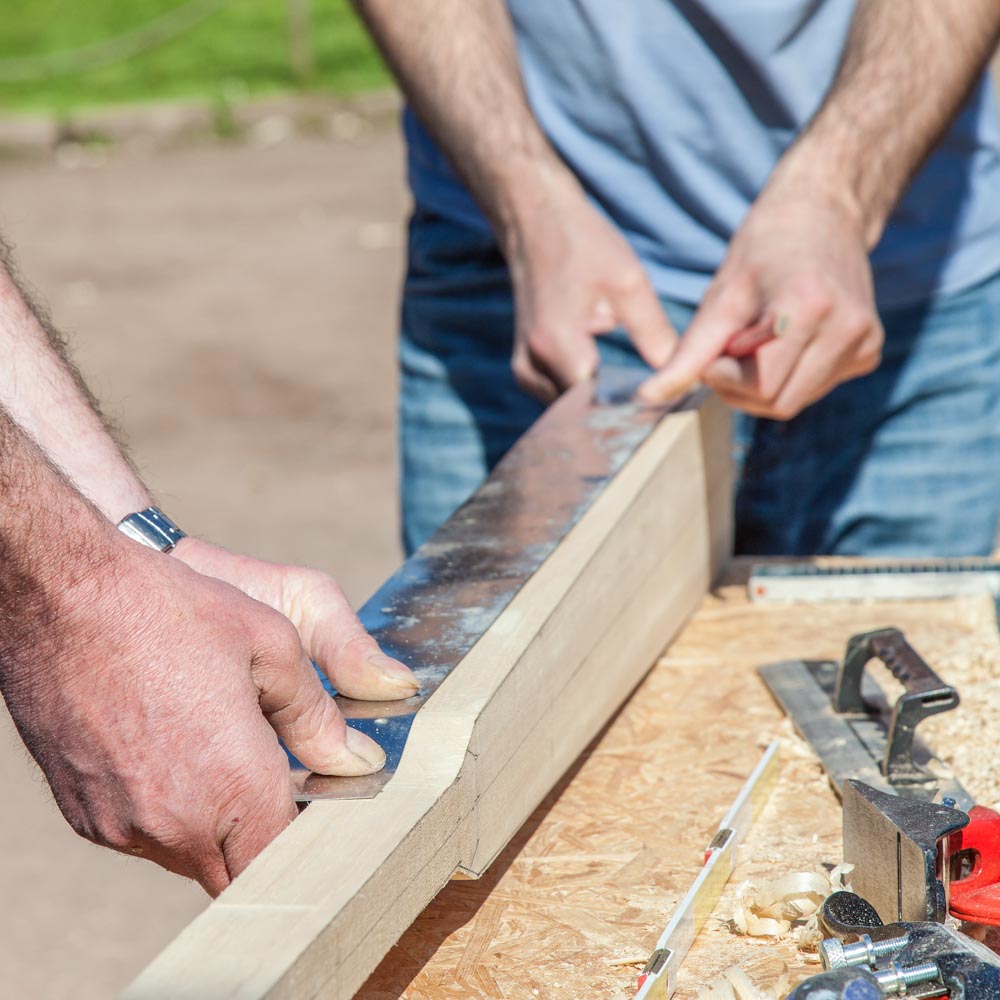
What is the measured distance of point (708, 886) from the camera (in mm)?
1179

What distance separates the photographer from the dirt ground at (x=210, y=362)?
3.35 metres

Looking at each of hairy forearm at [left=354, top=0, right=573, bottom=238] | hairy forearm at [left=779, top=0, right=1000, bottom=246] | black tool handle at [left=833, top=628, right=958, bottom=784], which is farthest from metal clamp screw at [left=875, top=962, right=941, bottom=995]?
hairy forearm at [left=354, top=0, right=573, bottom=238]

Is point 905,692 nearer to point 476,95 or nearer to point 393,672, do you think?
point 393,672

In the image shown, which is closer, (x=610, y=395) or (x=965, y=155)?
(x=610, y=395)

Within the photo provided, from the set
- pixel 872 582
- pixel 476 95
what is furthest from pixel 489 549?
pixel 476 95

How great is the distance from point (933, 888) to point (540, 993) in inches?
12.7

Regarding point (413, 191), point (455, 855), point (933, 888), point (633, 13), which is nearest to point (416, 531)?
point (413, 191)

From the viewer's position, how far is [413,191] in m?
2.41

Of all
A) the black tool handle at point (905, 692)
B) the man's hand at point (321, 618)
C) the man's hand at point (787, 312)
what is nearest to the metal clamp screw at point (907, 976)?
the black tool handle at point (905, 692)

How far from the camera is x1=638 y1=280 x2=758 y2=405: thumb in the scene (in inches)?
69.8

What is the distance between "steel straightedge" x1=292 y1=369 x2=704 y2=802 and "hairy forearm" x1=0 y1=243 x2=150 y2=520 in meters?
0.28

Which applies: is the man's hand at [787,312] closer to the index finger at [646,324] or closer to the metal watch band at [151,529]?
the index finger at [646,324]

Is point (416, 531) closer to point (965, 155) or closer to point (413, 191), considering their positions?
point (413, 191)

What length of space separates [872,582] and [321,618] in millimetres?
869
